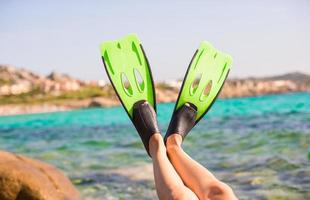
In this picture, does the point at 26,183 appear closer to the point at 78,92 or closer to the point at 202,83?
the point at 202,83

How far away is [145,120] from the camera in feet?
13.1

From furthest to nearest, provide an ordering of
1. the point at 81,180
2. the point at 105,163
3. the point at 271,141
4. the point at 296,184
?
the point at 271,141, the point at 105,163, the point at 81,180, the point at 296,184

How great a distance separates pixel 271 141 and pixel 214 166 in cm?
230

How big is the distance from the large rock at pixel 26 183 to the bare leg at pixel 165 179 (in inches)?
45.4

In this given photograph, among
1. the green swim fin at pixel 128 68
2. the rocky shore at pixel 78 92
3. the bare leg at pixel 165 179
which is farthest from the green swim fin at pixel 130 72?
the rocky shore at pixel 78 92

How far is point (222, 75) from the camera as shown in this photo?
4.88 metres

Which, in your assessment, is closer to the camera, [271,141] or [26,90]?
[271,141]

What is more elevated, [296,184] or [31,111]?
[296,184]

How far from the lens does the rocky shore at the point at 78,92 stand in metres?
54.8

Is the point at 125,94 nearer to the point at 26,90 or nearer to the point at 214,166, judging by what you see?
the point at 214,166

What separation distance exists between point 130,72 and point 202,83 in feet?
2.68

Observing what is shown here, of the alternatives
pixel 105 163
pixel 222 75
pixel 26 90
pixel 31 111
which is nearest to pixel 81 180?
pixel 105 163

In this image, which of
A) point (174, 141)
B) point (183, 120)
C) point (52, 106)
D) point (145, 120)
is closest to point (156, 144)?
point (174, 141)

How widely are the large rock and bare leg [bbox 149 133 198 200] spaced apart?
3.78 feet
